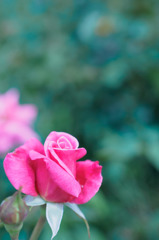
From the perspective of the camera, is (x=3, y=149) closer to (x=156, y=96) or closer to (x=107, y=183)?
(x=107, y=183)

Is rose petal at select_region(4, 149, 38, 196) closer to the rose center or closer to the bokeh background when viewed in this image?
the rose center

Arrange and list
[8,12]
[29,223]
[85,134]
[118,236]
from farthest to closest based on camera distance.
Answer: [8,12]
[85,134]
[118,236]
[29,223]

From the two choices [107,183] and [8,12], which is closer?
[107,183]

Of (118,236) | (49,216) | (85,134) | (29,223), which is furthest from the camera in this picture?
(85,134)

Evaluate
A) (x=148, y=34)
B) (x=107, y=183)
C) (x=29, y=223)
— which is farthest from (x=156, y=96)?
(x=29, y=223)

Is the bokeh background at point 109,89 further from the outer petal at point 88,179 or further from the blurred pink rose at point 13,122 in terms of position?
the outer petal at point 88,179

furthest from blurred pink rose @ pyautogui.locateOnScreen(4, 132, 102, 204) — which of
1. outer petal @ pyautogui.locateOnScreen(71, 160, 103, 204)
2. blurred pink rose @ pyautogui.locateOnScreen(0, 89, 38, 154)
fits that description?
blurred pink rose @ pyautogui.locateOnScreen(0, 89, 38, 154)

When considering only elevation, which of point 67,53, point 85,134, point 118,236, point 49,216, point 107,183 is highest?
point 67,53
